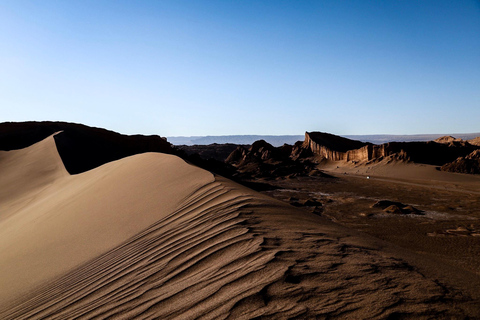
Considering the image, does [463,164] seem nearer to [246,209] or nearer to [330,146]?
[330,146]

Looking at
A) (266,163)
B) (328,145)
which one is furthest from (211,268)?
(328,145)

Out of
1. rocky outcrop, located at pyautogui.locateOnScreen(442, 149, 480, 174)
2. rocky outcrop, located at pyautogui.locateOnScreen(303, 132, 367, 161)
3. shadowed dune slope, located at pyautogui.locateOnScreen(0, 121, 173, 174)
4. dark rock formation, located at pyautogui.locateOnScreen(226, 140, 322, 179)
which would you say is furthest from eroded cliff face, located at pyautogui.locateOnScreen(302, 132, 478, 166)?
shadowed dune slope, located at pyautogui.locateOnScreen(0, 121, 173, 174)

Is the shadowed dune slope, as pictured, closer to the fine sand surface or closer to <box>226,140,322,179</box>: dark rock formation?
<box>226,140,322,179</box>: dark rock formation

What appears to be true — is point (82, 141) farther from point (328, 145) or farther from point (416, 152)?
point (328, 145)

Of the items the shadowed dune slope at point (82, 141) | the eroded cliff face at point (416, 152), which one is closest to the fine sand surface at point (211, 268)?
the shadowed dune slope at point (82, 141)

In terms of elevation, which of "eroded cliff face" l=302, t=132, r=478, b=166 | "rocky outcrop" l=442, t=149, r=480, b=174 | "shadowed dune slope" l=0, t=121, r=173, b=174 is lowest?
"rocky outcrop" l=442, t=149, r=480, b=174

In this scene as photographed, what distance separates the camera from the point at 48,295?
2.77 metres

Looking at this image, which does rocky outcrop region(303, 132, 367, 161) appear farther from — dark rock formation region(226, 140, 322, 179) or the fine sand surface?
the fine sand surface

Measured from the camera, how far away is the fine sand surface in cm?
158

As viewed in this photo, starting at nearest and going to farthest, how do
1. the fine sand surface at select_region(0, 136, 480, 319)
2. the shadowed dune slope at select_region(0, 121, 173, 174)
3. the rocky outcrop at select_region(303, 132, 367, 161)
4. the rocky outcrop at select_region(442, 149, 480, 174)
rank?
the fine sand surface at select_region(0, 136, 480, 319) → the shadowed dune slope at select_region(0, 121, 173, 174) → the rocky outcrop at select_region(442, 149, 480, 174) → the rocky outcrop at select_region(303, 132, 367, 161)

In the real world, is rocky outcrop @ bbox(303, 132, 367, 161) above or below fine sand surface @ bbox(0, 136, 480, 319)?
above

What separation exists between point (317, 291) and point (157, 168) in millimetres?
5774

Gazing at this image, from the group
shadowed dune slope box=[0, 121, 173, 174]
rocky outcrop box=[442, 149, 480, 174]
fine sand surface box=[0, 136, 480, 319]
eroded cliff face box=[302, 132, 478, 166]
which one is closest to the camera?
fine sand surface box=[0, 136, 480, 319]

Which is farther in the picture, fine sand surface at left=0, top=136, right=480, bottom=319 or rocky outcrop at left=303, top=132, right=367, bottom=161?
rocky outcrop at left=303, top=132, right=367, bottom=161
